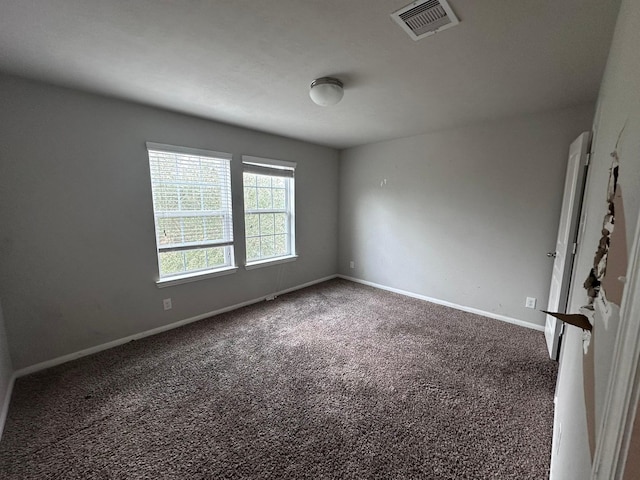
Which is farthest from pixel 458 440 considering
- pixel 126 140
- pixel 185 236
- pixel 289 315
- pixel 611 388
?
pixel 126 140

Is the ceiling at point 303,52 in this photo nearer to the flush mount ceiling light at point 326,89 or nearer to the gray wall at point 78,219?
the flush mount ceiling light at point 326,89

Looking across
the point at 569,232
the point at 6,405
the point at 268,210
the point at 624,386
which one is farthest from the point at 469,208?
the point at 6,405

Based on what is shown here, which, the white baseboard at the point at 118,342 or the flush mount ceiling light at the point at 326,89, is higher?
the flush mount ceiling light at the point at 326,89

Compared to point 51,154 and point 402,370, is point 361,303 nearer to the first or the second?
point 402,370

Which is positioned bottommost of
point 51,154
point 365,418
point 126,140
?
point 365,418

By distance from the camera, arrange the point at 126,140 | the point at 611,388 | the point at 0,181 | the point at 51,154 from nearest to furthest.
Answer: the point at 611,388, the point at 0,181, the point at 51,154, the point at 126,140

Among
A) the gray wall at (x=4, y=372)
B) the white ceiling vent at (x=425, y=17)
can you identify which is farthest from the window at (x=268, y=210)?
the white ceiling vent at (x=425, y=17)

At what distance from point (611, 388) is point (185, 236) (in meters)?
3.22

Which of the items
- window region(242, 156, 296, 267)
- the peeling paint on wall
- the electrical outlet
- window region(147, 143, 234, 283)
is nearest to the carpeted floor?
the electrical outlet

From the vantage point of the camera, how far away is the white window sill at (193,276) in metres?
2.80

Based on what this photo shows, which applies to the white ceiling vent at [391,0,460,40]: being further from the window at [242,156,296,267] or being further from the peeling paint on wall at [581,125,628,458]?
the window at [242,156,296,267]

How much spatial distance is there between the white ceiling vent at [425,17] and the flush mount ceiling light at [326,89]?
657 mm

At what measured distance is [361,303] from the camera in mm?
3650

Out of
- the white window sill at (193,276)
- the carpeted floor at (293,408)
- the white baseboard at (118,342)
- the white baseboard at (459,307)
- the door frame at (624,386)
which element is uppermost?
the door frame at (624,386)
